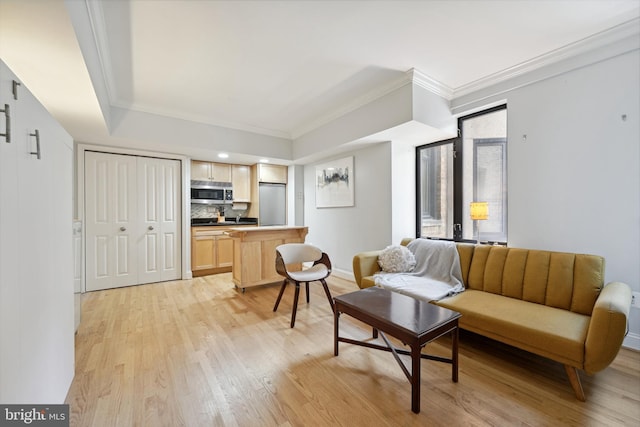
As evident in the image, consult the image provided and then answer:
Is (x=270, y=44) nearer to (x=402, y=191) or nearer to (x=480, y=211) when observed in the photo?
(x=402, y=191)

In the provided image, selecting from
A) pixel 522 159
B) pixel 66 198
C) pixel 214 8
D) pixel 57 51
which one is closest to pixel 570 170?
pixel 522 159

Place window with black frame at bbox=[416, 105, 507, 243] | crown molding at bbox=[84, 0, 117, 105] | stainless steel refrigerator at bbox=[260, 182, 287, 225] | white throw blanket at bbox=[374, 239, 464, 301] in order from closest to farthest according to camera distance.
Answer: crown molding at bbox=[84, 0, 117, 105] → white throw blanket at bbox=[374, 239, 464, 301] → window with black frame at bbox=[416, 105, 507, 243] → stainless steel refrigerator at bbox=[260, 182, 287, 225]

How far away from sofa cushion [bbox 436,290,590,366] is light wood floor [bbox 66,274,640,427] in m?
0.25

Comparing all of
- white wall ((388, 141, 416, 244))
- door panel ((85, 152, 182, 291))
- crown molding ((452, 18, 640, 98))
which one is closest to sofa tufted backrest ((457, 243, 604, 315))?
white wall ((388, 141, 416, 244))

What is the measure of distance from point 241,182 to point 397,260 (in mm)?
3695

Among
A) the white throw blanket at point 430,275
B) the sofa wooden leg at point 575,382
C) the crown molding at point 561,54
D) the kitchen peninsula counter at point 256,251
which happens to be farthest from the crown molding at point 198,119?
the sofa wooden leg at point 575,382

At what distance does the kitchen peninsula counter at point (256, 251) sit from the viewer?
361cm

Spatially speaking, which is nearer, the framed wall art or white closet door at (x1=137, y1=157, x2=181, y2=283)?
white closet door at (x1=137, y1=157, x2=181, y2=283)

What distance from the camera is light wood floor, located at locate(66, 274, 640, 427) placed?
1456mm

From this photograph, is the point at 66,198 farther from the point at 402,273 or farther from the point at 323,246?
the point at 323,246

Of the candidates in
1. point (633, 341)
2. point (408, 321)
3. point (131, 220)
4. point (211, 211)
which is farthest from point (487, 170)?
point (131, 220)

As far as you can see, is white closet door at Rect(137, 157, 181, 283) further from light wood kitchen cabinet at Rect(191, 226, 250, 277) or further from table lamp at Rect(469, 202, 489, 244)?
table lamp at Rect(469, 202, 489, 244)

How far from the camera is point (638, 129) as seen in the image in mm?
2090

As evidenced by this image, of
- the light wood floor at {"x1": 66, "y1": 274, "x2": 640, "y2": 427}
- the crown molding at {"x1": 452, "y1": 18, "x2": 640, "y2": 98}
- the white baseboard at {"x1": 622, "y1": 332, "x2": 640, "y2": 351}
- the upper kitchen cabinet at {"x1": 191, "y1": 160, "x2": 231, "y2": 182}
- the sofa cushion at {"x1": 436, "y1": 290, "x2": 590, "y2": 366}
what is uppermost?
the crown molding at {"x1": 452, "y1": 18, "x2": 640, "y2": 98}
